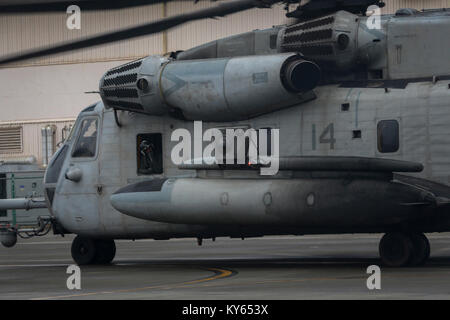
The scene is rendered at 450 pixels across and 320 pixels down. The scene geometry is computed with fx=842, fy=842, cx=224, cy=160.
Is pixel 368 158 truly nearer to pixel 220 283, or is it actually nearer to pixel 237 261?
pixel 220 283

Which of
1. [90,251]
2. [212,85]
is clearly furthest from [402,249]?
[90,251]

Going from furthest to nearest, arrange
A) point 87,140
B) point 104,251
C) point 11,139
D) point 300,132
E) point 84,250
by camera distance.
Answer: point 11,139, point 104,251, point 84,250, point 87,140, point 300,132

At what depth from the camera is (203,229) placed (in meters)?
16.9

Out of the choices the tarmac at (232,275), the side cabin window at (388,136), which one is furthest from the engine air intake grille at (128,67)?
the side cabin window at (388,136)

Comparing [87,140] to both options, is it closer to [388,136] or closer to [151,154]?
[151,154]

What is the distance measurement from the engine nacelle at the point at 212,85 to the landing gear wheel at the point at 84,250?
3171mm

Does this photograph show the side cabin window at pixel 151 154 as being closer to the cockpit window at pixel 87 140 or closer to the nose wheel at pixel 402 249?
the cockpit window at pixel 87 140

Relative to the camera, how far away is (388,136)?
15.2 metres

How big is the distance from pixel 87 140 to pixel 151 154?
182cm

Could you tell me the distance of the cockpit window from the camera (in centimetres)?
1839

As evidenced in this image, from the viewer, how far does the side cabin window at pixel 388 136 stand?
49.6 feet

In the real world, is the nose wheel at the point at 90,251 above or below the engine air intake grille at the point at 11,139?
below
